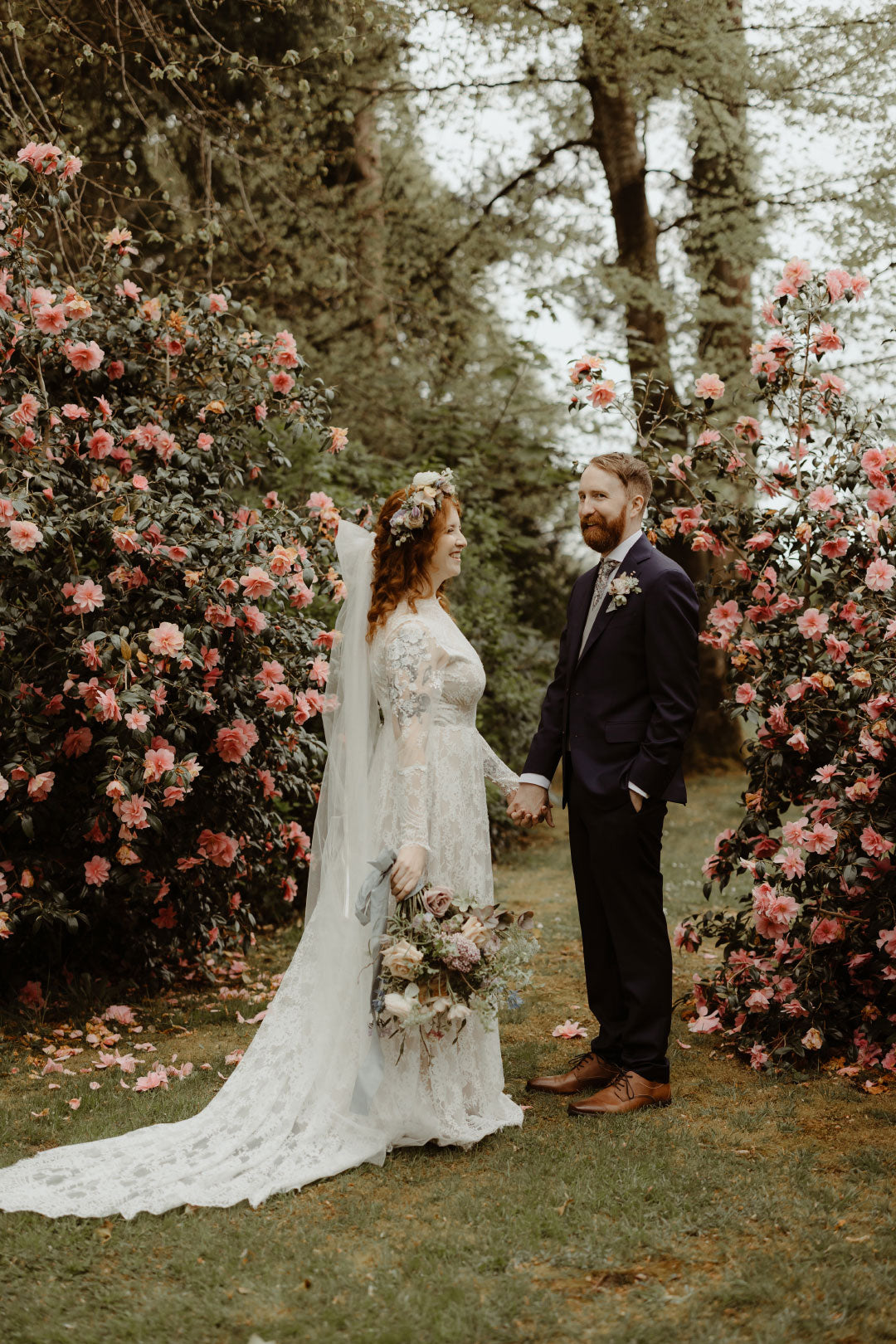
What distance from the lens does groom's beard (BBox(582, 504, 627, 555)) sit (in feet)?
12.9

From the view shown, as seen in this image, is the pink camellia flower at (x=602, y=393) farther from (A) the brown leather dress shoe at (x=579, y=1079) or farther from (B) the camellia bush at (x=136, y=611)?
(A) the brown leather dress shoe at (x=579, y=1079)

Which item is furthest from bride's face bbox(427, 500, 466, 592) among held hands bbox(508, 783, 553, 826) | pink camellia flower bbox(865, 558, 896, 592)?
pink camellia flower bbox(865, 558, 896, 592)

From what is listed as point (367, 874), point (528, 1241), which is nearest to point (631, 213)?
point (367, 874)

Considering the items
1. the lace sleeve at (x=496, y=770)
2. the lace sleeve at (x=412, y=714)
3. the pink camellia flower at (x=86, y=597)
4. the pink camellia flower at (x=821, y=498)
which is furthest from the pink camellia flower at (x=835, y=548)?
the pink camellia flower at (x=86, y=597)

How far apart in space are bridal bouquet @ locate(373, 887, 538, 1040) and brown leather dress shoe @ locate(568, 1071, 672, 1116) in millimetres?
499

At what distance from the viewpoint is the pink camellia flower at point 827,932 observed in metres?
4.12

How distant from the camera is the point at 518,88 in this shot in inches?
412

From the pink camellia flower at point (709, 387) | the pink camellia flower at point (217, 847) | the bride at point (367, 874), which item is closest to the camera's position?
the bride at point (367, 874)

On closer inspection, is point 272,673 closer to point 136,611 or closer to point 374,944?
point 136,611

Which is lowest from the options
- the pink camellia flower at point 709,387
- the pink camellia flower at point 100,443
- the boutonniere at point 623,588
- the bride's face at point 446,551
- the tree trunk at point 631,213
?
the boutonniere at point 623,588

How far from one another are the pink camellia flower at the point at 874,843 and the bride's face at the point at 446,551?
1609 millimetres

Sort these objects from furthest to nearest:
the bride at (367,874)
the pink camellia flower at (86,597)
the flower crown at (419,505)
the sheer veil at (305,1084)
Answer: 1. the pink camellia flower at (86,597)
2. the flower crown at (419,505)
3. the bride at (367,874)
4. the sheer veil at (305,1084)

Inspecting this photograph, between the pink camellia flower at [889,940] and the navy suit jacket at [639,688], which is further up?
the navy suit jacket at [639,688]

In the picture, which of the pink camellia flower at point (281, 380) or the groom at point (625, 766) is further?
the pink camellia flower at point (281, 380)
